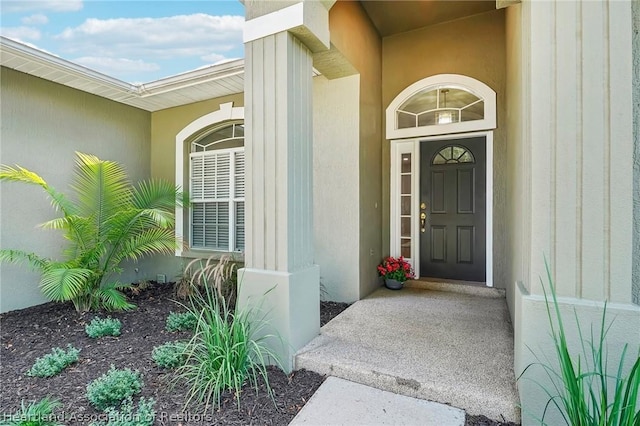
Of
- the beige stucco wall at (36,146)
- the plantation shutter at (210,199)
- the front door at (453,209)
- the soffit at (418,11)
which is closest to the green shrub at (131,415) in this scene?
the plantation shutter at (210,199)

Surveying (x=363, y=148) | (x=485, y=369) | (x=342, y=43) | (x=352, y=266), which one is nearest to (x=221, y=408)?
(x=485, y=369)

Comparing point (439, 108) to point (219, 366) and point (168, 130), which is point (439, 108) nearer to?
point (219, 366)

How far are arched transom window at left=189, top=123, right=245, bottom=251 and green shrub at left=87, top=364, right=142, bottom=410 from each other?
2857 mm

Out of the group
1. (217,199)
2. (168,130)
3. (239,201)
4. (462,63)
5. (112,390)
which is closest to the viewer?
(112,390)

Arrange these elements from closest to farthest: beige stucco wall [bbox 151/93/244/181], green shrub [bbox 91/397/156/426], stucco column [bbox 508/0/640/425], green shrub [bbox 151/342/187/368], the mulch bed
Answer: stucco column [bbox 508/0/640/425], green shrub [bbox 91/397/156/426], the mulch bed, green shrub [bbox 151/342/187/368], beige stucco wall [bbox 151/93/244/181]

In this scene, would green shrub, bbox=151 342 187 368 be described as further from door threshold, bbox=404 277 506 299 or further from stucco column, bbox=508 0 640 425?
door threshold, bbox=404 277 506 299

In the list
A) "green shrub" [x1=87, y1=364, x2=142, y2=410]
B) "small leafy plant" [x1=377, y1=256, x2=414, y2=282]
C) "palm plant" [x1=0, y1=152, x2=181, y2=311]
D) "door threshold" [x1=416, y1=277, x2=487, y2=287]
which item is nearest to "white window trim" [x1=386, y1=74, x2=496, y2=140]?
"small leafy plant" [x1=377, y1=256, x2=414, y2=282]

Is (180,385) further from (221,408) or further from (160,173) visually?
(160,173)

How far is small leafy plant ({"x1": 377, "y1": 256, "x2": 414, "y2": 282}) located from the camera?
430 cm

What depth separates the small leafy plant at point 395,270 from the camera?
4.30 metres

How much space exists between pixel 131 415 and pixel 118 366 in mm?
835

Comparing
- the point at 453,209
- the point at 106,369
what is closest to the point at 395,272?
the point at 453,209

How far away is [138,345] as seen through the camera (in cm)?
287

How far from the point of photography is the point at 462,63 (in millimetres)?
4184
